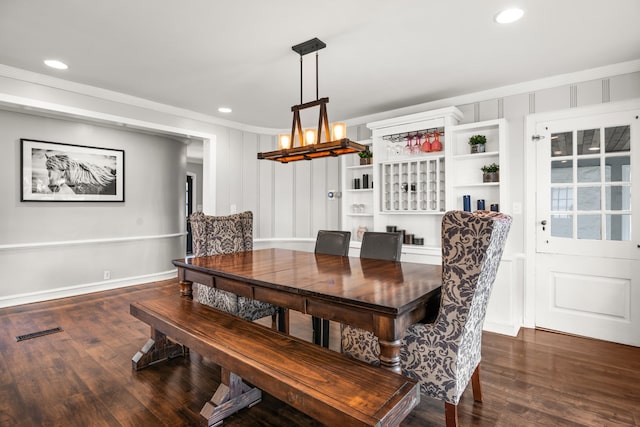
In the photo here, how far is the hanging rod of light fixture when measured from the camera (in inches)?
96.9

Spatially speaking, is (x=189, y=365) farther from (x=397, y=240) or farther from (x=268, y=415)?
(x=397, y=240)

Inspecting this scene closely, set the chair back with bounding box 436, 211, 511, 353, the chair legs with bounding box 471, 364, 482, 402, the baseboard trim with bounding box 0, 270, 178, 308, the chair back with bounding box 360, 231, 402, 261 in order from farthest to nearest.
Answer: the baseboard trim with bounding box 0, 270, 178, 308 → the chair back with bounding box 360, 231, 402, 261 → the chair legs with bounding box 471, 364, 482, 402 → the chair back with bounding box 436, 211, 511, 353

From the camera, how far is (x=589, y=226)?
3148 millimetres

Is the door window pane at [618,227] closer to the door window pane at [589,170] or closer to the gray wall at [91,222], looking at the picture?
the door window pane at [589,170]

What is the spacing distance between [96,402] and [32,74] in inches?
121

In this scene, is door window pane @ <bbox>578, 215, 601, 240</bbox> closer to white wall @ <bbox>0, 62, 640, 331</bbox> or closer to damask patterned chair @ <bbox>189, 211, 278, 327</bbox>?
white wall @ <bbox>0, 62, 640, 331</bbox>

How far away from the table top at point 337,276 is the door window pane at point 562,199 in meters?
1.81

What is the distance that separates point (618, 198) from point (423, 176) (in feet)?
5.80

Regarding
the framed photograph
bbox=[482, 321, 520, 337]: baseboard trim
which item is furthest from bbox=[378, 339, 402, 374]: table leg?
the framed photograph

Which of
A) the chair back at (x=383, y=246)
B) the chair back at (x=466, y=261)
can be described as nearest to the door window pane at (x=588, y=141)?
the chair back at (x=383, y=246)

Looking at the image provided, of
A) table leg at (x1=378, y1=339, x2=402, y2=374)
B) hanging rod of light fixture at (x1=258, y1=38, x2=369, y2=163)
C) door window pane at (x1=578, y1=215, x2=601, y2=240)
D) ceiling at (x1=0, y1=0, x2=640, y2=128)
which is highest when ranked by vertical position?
ceiling at (x1=0, y1=0, x2=640, y2=128)

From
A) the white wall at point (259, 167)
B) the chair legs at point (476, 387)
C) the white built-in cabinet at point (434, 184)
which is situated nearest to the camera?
the chair legs at point (476, 387)

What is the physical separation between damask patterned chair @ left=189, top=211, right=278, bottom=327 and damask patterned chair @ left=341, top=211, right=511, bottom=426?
5.04 feet

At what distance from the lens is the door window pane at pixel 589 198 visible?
312 cm
